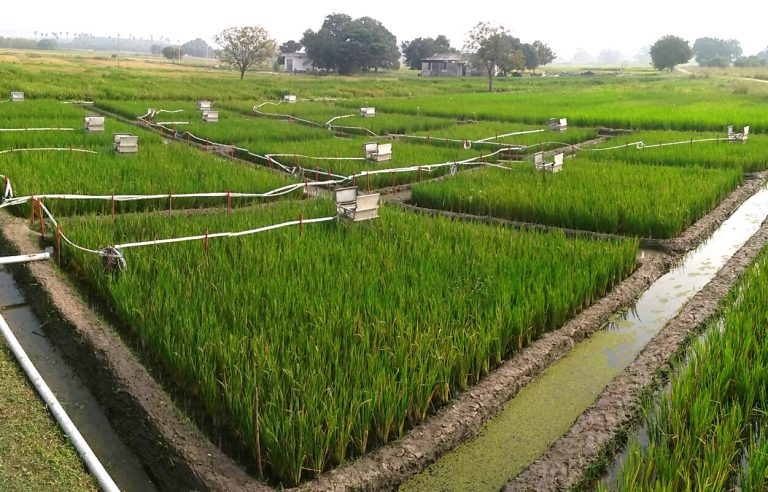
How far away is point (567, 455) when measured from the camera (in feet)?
10.5

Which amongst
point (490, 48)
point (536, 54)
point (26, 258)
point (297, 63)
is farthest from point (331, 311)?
point (536, 54)

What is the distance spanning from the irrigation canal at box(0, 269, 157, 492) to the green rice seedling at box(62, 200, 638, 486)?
416 mm

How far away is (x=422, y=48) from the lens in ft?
225

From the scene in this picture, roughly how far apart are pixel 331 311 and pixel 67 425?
1.53 metres

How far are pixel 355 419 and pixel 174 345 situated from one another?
3.99ft

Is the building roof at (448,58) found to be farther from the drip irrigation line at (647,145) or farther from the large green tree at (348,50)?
the drip irrigation line at (647,145)

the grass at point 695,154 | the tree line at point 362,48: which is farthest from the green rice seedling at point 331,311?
the tree line at point 362,48

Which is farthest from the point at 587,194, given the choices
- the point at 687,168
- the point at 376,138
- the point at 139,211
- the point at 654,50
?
the point at 654,50

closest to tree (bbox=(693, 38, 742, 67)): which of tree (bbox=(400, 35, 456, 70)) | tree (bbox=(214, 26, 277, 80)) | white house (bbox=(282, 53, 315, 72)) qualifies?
tree (bbox=(400, 35, 456, 70))

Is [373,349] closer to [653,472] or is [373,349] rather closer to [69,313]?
[653,472]

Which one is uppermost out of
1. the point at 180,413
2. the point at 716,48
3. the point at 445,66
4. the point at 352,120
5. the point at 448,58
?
the point at 716,48

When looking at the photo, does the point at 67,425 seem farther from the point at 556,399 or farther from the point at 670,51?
the point at 670,51

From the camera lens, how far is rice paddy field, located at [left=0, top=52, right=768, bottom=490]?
310cm

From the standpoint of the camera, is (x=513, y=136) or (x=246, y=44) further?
(x=246, y=44)
